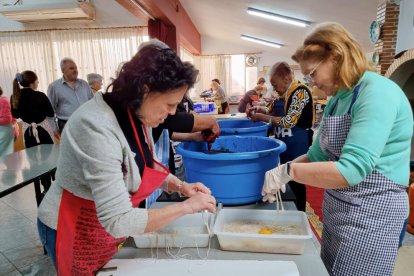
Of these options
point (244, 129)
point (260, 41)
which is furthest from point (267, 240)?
point (260, 41)

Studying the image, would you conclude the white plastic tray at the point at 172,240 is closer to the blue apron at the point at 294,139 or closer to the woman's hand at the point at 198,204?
the woman's hand at the point at 198,204

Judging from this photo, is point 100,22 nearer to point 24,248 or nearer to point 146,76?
point 24,248

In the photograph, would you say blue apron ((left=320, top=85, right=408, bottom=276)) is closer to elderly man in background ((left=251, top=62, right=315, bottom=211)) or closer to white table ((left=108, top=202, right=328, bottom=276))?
white table ((left=108, top=202, right=328, bottom=276))

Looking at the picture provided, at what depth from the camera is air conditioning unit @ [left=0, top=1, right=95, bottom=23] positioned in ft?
18.1

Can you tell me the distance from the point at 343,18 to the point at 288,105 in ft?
10.8

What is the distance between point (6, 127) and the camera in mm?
3912

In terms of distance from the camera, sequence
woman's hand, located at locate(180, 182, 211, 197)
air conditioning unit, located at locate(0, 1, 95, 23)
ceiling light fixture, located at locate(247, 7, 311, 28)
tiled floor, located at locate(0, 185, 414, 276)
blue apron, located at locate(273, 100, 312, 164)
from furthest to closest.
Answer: air conditioning unit, located at locate(0, 1, 95, 23)
ceiling light fixture, located at locate(247, 7, 311, 28)
blue apron, located at locate(273, 100, 312, 164)
tiled floor, located at locate(0, 185, 414, 276)
woman's hand, located at locate(180, 182, 211, 197)

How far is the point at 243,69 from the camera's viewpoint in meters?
9.74

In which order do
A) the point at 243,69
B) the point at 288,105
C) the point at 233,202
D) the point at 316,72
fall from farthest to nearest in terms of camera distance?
the point at 243,69 < the point at 288,105 < the point at 233,202 < the point at 316,72

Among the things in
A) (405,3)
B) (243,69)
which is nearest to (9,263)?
(405,3)

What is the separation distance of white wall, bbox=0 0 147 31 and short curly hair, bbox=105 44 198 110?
234 inches

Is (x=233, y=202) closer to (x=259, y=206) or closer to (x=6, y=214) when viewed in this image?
(x=259, y=206)

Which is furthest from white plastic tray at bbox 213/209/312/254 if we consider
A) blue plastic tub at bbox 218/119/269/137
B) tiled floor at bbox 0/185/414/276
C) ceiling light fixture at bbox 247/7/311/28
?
ceiling light fixture at bbox 247/7/311/28

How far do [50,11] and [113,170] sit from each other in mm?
6109
